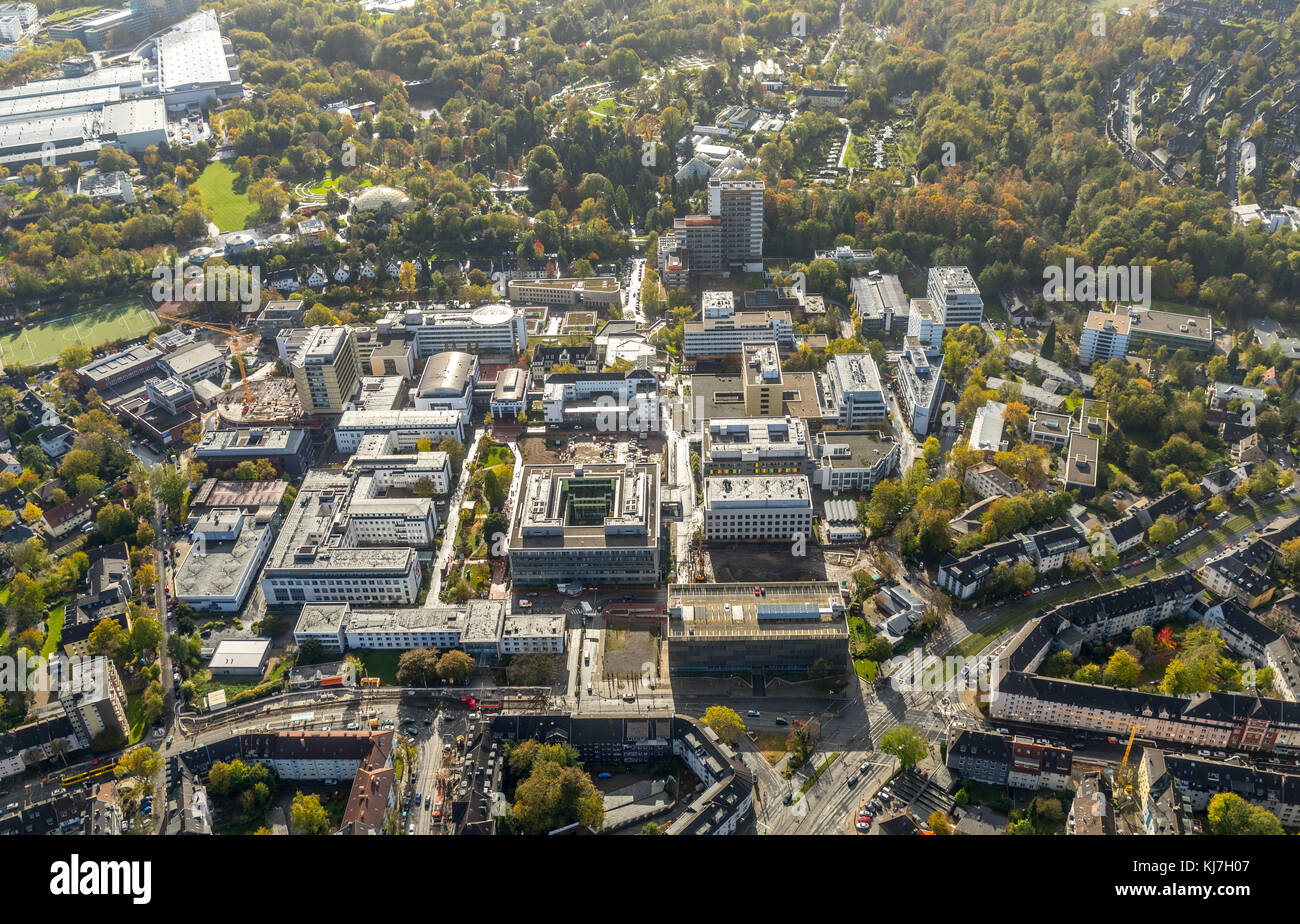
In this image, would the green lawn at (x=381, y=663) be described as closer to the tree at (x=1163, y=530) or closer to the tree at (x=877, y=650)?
the tree at (x=877, y=650)

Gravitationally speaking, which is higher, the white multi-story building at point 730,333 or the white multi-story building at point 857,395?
the white multi-story building at point 730,333

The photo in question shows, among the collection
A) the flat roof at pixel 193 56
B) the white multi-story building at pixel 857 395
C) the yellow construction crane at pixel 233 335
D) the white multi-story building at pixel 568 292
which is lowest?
the white multi-story building at pixel 857 395

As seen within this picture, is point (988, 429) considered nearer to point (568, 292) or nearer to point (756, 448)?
point (756, 448)

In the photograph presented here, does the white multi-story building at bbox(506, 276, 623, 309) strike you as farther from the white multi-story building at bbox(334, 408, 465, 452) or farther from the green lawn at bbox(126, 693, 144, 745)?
the green lawn at bbox(126, 693, 144, 745)

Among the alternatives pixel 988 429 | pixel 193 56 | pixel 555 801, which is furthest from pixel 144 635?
pixel 193 56

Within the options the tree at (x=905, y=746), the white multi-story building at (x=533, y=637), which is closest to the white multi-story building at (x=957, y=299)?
the tree at (x=905, y=746)
